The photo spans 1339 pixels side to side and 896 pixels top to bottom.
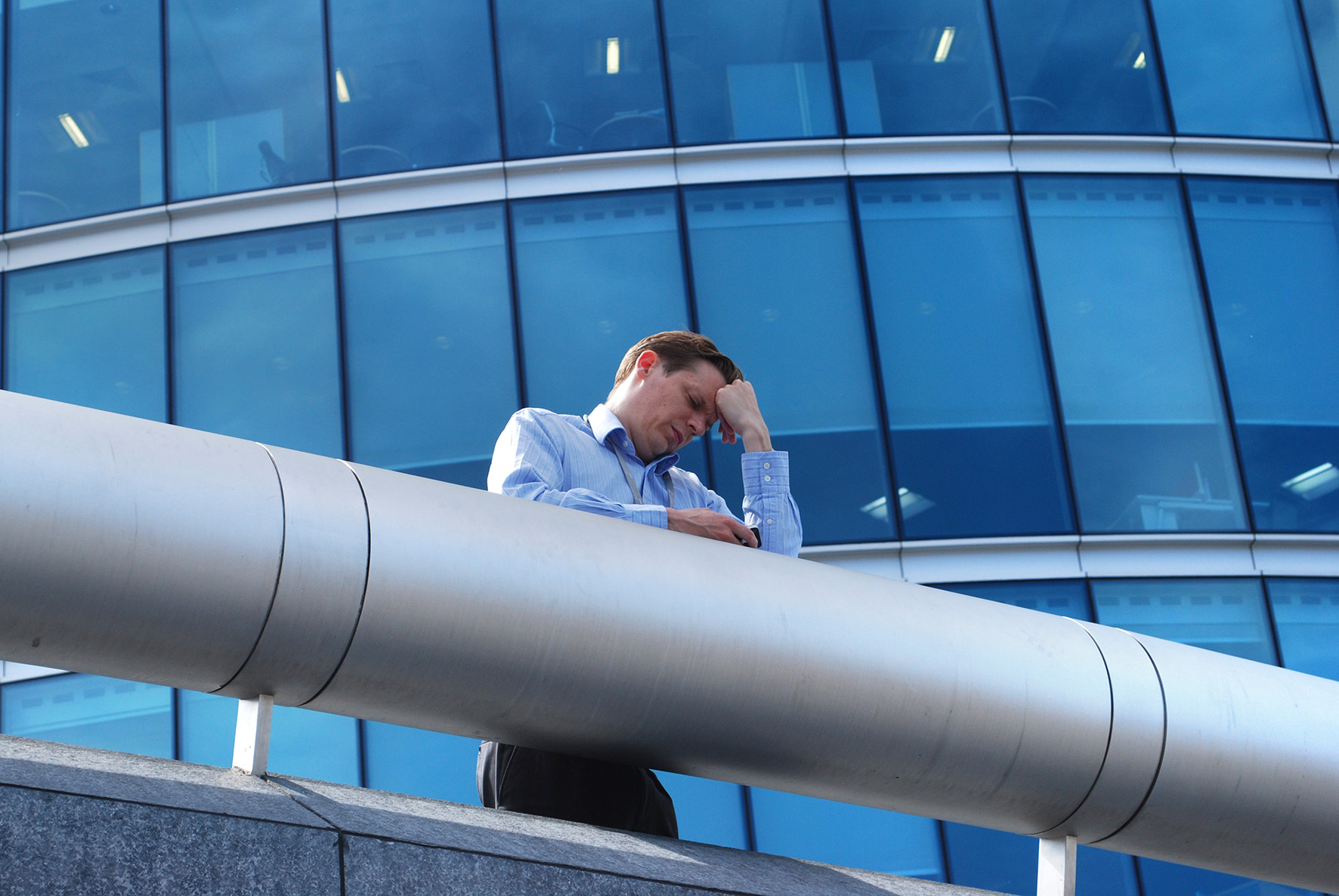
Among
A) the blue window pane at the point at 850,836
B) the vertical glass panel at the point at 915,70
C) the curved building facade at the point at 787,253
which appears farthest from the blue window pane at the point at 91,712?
the vertical glass panel at the point at 915,70

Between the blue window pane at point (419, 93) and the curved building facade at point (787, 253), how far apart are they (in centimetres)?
3

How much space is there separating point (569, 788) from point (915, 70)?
1010 centimetres

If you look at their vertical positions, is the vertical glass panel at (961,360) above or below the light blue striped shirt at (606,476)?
above

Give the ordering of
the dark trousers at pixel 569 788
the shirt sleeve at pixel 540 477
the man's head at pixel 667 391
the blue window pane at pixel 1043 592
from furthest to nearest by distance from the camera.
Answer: the blue window pane at pixel 1043 592 < the man's head at pixel 667 391 < the shirt sleeve at pixel 540 477 < the dark trousers at pixel 569 788

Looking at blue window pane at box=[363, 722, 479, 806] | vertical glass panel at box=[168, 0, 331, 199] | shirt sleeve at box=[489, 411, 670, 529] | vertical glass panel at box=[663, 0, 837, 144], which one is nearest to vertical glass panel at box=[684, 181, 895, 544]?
vertical glass panel at box=[663, 0, 837, 144]

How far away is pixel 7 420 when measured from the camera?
1.62 metres

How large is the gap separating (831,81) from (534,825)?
10.2 m

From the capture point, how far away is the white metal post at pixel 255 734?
1.84 metres

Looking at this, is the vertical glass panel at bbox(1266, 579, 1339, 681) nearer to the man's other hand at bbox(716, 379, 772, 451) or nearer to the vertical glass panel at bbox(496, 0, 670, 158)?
the vertical glass panel at bbox(496, 0, 670, 158)

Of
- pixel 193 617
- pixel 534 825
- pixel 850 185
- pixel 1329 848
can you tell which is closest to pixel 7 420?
pixel 193 617

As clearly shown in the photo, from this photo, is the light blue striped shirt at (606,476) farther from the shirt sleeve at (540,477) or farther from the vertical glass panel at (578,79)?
the vertical glass panel at (578,79)

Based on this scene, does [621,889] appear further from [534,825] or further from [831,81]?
[831,81]

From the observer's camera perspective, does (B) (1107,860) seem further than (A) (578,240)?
No

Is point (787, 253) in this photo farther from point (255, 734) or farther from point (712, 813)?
point (255, 734)
